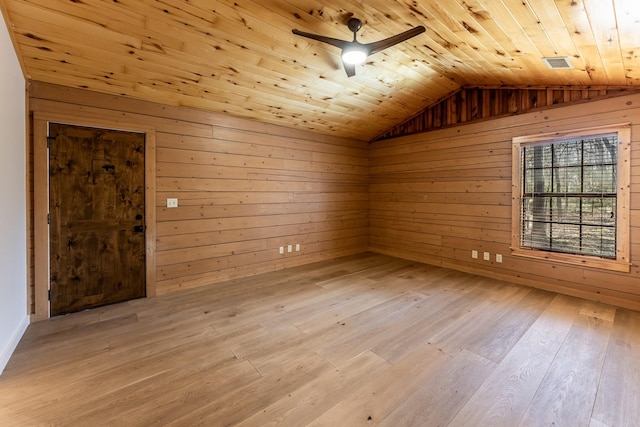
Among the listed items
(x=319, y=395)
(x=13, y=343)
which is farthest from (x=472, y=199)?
(x=13, y=343)

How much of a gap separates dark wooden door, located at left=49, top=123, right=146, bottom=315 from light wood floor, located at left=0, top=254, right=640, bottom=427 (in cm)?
29

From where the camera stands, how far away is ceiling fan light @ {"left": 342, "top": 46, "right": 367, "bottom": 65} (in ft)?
8.38

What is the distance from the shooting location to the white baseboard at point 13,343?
6.83ft

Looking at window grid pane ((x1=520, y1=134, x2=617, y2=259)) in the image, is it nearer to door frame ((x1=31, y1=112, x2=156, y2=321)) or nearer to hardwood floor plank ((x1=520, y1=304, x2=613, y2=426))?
hardwood floor plank ((x1=520, y1=304, x2=613, y2=426))

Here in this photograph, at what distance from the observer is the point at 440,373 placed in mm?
2041

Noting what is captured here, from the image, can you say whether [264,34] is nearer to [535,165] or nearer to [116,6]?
[116,6]

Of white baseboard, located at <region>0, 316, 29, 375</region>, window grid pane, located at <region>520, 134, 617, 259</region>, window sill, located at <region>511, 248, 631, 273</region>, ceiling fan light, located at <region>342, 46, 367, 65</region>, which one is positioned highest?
ceiling fan light, located at <region>342, 46, 367, 65</region>

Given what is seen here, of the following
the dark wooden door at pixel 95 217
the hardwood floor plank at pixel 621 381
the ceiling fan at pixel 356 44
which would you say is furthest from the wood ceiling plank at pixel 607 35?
the dark wooden door at pixel 95 217

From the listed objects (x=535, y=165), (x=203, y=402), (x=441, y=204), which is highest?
(x=535, y=165)

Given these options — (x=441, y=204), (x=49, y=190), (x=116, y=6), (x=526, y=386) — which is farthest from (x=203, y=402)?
(x=441, y=204)

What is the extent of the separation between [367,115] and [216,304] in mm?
3770

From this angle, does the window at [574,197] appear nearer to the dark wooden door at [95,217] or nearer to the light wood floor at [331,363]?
the light wood floor at [331,363]

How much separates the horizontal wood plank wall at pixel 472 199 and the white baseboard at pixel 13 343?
17.1 ft

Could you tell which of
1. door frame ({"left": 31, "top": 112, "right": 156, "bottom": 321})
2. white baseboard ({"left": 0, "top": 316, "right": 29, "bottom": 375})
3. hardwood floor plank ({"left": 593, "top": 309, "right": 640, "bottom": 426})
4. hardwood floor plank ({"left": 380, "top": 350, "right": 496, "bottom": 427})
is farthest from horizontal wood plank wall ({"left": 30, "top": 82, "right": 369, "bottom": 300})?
hardwood floor plank ({"left": 593, "top": 309, "right": 640, "bottom": 426})
